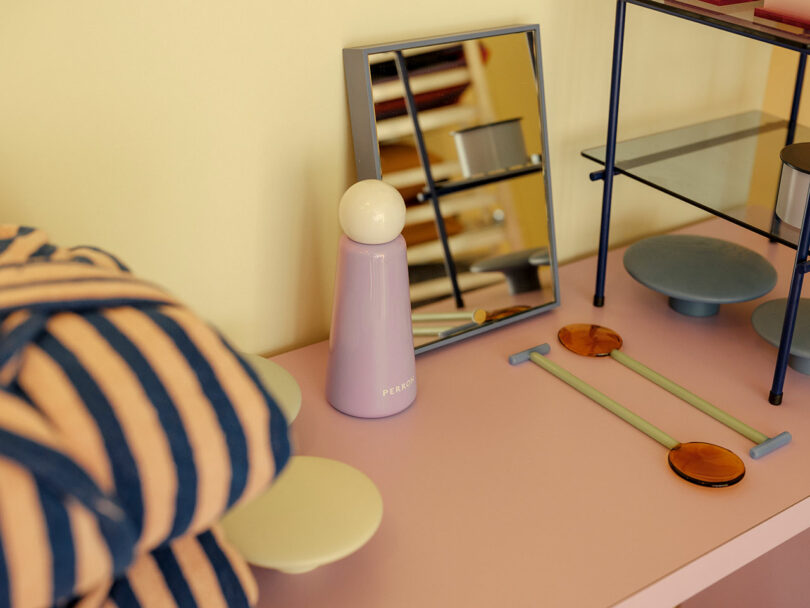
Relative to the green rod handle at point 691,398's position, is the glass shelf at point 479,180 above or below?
above

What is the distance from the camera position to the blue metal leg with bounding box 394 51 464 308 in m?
0.88

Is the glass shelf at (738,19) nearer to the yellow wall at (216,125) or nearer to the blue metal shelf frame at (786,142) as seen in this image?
the blue metal shelf frame at (786,142)

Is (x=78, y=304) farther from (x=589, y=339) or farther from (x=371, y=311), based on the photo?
(x=589, y=339)

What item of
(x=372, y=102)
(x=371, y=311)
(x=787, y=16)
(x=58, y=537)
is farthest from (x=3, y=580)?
(x=787, y=16)

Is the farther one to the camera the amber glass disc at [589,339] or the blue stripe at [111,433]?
the amber glass disc at [589,339]

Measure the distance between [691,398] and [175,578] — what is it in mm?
558

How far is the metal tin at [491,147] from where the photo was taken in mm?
940

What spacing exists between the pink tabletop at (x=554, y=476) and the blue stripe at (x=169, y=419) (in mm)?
234

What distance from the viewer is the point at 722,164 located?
1.04 metres

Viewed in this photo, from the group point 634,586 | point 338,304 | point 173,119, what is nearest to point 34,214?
point 173,119

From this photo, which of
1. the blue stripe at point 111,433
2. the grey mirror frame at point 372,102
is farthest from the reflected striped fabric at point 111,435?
the grey mirror frame at point 372,102

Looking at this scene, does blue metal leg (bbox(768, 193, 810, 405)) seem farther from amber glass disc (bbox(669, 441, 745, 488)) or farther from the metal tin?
the metal tin

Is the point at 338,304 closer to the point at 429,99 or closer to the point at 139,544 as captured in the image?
the point at 429,99

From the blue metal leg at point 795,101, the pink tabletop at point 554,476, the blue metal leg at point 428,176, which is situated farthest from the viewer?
the blue metal leg at point 795,101
